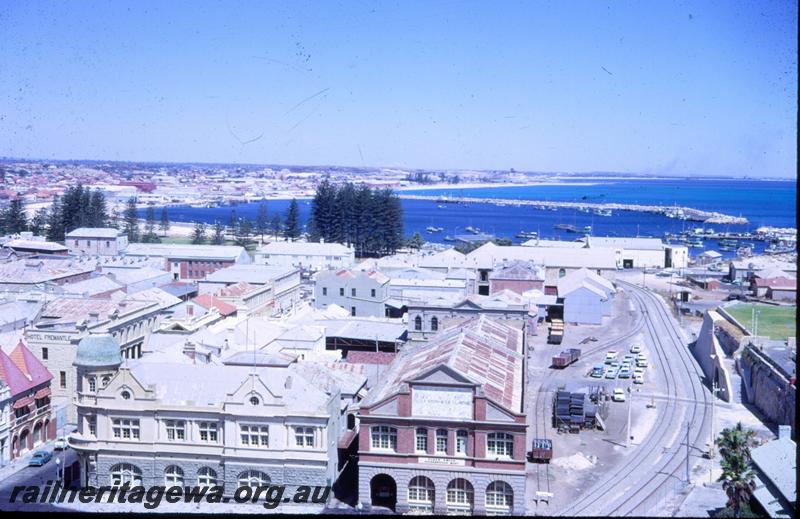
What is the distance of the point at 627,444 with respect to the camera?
26.4m

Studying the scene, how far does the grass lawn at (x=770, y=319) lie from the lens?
122 ft

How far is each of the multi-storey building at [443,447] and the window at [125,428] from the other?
5.83 metres

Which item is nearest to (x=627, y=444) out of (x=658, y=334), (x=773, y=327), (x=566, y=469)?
(x=566, y=469)

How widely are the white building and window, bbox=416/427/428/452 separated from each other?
43.4m

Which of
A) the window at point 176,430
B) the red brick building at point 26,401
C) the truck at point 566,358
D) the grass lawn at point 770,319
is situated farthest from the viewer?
the grass lawn at point 770,319

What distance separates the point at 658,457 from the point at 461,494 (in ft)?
25.5

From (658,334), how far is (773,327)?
276 inches

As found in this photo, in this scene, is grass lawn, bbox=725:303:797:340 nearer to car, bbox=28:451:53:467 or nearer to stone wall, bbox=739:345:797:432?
stone wall, bbox=739:345:797:432

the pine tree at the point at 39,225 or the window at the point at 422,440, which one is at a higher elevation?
the pine tree at the point at 39,225

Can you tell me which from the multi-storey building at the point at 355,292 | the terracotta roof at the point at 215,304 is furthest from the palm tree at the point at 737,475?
the multi-storey building at the point at 355,292

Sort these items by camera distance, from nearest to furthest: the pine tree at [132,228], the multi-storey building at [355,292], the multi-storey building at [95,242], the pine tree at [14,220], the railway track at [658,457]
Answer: the railway track at [658,457]
the multi-storey building at [355,292]
the multi-storey building at [95,242]
the pine tree at [14,220]
the pine tree at [132,228]

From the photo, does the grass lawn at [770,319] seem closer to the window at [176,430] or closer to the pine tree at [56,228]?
the window at [176,430]

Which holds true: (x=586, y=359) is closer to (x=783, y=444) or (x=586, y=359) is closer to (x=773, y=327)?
(x=773, y=327)

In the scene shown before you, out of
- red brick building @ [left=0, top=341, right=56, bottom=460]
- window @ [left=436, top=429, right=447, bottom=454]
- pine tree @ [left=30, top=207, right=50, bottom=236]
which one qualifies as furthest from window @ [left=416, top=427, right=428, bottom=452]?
pine tree @ [left=30, top=207, right=50, bottom=236]
